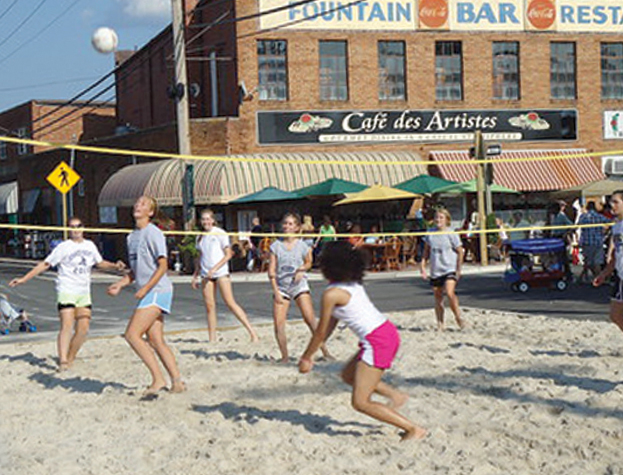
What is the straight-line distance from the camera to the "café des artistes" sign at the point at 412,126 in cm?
3003

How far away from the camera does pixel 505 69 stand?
31.8m

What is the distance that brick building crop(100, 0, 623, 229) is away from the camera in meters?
29.7

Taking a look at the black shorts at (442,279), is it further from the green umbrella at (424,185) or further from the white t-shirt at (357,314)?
the green umbrella at (424,185)

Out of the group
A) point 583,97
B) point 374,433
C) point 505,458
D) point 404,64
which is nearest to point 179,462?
point 374,433

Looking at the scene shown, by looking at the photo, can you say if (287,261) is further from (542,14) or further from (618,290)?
(542,14)

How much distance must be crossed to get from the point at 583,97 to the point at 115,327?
2332cm

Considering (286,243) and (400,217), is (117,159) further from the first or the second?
(286,243)

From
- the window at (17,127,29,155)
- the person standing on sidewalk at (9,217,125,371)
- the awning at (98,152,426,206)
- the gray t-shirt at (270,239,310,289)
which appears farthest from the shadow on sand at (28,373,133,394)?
the window at (17,127,29,155)

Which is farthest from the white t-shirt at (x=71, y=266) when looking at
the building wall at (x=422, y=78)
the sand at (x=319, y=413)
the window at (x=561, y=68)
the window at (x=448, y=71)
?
the window at (x=561, y=68)

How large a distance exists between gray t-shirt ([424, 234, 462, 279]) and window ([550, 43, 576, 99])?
22.2m

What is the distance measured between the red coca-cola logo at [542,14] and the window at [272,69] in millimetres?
8866

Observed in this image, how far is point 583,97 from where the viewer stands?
3275cm

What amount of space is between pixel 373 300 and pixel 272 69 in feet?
47.5

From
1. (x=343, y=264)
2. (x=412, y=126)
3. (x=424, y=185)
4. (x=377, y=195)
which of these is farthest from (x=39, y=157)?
(x=343, y=264)
